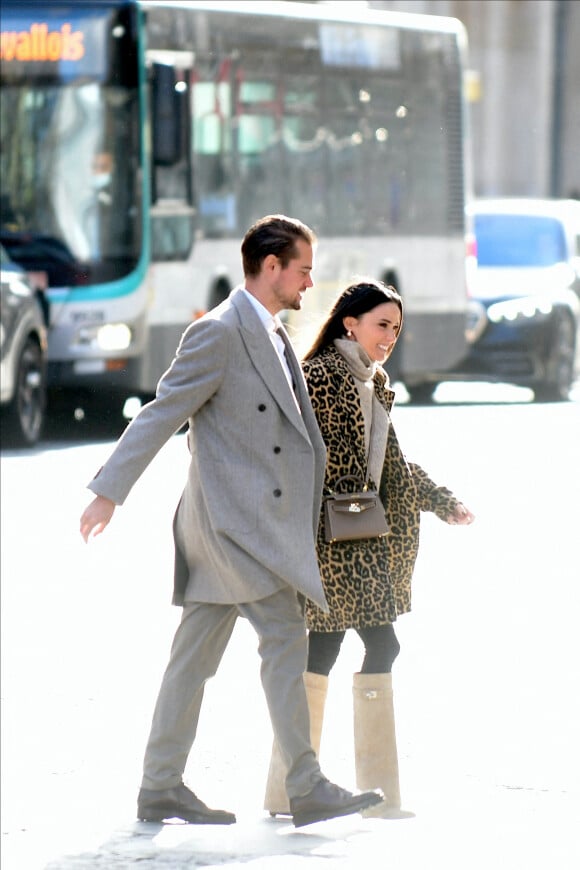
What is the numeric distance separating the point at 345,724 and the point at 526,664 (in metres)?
0.74

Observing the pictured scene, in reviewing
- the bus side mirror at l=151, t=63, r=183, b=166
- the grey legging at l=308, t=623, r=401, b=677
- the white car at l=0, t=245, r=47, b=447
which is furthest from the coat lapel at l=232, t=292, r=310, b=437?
the bus side mirror at l=151, t=63, r=183, b=166

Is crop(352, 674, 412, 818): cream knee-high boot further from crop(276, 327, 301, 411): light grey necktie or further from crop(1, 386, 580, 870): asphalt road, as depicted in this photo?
crop(276, 327, 301, 411): light grey necktie

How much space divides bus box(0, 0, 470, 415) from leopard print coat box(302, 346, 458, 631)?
772 cm

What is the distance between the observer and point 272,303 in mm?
4246

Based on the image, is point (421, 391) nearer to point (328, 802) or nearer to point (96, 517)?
point (328, 802)

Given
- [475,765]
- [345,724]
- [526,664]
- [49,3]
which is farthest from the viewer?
[49,3]

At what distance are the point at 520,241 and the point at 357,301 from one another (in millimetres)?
13788

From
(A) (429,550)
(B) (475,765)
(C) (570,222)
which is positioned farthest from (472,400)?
(B) (475,765)

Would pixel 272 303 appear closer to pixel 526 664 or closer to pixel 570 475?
pixel 526 664

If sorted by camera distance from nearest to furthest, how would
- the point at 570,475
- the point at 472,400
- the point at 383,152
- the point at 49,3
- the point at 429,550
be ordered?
the point at 429,550
the point at 570,475
the point at 49,3
the point at 383,152
the point at 472,400

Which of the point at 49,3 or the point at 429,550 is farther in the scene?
the point at 49,3

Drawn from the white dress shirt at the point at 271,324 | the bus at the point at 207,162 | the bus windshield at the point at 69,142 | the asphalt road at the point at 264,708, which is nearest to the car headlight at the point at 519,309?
the bus at the point at 207,162

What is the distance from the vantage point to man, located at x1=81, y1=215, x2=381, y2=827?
4219 millimetres

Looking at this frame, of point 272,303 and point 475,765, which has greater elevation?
point 272,303
